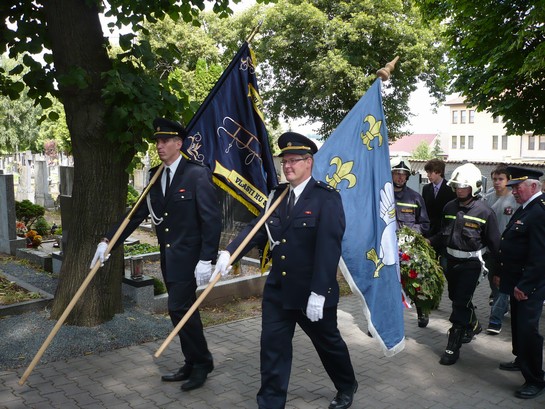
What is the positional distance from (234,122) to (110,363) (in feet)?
8.97

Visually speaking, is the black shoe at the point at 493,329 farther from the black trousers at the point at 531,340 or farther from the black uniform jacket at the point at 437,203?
the black trousers at the point at 531,340

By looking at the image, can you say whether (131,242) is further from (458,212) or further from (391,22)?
(391,22)

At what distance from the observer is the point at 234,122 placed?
589 centimetres

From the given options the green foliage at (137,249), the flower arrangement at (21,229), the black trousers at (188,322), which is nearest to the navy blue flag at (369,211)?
the black trousers at (188,322)

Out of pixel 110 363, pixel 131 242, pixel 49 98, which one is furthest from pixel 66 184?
pixel 110 363

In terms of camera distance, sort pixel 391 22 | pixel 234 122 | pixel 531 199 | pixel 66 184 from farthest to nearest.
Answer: pixel 391 22 < pixel 66 184 < pixel 234 122 < pixel 531 199

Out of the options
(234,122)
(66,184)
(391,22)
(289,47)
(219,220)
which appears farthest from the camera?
(289,47)

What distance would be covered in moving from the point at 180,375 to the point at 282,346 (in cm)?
135

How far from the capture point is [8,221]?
11219mm

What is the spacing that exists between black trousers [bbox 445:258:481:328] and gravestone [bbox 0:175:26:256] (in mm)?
8401

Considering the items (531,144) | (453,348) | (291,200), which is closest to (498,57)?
(453,348)

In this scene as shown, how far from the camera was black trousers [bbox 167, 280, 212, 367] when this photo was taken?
16.9ft

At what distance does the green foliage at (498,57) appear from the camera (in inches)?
586

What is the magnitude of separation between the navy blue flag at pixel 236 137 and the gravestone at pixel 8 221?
6.64 metres
